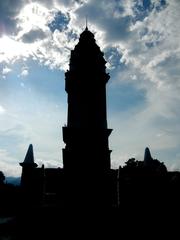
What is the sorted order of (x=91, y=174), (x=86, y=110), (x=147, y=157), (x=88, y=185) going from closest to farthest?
1. (x=88, y=185)
2. (x=91, y=174)
3. (x=86, y=110)
4. (x=147, y=157)

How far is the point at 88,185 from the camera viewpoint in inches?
849

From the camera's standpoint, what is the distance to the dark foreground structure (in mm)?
17188

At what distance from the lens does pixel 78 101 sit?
2464 cm

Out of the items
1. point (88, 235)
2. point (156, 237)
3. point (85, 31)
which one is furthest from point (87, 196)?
point (85, 31)

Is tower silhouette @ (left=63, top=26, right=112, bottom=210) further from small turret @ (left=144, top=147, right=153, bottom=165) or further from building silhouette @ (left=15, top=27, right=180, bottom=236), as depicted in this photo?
small turret @ (left=144, top=147, right=153, bottom=165)

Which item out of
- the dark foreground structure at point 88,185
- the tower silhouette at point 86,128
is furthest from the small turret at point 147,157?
the tower silhouette at point 86,128

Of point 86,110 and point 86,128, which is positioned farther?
point 86,110

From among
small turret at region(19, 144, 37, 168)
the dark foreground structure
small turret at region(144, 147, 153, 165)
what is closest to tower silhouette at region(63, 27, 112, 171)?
the dark foreground structure

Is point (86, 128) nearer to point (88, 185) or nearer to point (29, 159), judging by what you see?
point (88, 185)

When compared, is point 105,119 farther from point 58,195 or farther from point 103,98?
point 58,195

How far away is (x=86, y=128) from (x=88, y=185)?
5262mm

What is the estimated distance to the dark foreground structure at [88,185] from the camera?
677 inches

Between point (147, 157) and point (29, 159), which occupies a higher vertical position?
point (147, 157)

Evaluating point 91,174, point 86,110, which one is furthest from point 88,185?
point 86,110
